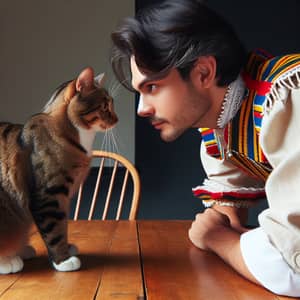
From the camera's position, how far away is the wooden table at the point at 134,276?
696 millimetres

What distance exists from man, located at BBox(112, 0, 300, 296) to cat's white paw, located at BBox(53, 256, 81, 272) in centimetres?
25

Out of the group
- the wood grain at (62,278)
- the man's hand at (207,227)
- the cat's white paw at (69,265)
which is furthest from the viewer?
the man's hand at (207,227)

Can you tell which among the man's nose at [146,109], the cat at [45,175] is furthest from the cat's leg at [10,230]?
the man's nose at [146,109]

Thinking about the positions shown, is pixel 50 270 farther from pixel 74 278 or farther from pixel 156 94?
pixel 156 94

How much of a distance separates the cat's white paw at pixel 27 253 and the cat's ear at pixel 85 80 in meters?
0.30

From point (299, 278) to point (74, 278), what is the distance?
34cm

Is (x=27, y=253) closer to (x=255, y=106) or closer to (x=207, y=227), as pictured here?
(x=207, y=227)

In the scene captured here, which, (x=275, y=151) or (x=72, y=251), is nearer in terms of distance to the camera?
(x=275, y=151)

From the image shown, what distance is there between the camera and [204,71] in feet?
2.83

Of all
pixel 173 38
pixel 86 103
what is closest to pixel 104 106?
pixel 86 103

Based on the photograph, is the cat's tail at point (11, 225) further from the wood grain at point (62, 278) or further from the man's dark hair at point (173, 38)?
the man's dark hair at point (173, 38)

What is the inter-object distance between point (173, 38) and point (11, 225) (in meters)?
0.41

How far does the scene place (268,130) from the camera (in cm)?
76

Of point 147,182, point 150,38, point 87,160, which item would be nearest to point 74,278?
point 87,160
